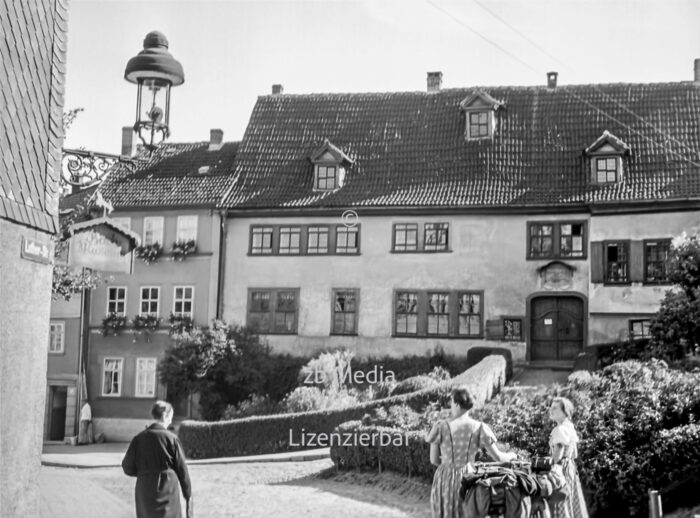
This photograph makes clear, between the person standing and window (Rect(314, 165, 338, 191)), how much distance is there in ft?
35.7

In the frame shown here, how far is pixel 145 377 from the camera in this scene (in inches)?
1470

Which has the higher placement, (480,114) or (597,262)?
(480,114)

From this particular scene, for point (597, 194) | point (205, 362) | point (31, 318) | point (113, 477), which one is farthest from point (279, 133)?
point (31, 318)

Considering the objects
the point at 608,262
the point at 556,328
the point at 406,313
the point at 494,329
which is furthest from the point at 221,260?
the point at 608,262

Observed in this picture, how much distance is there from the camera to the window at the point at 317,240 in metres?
36.2

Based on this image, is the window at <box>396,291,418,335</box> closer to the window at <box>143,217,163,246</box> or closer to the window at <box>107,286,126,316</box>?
the window at <box>143,217,163,246</box>

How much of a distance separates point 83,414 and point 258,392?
22.3ft

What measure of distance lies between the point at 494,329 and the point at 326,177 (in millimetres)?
7686

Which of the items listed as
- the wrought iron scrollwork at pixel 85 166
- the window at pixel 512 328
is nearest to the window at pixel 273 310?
the window at pixel 512 328

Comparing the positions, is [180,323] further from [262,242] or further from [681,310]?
[681,310]

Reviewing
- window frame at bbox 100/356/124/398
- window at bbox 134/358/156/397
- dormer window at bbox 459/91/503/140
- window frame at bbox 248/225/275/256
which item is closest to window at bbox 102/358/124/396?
window frame at bbox 100/356/124/398

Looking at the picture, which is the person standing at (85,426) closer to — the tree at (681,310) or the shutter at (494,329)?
the shutter at (494,329)

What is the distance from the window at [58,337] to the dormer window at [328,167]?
34.1 feet

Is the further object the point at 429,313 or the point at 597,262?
the point at 429,313
